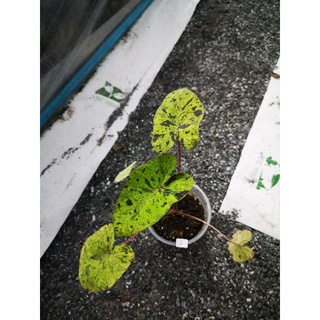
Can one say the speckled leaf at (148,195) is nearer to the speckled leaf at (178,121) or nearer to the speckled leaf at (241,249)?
the speckled leaf at (178,121)

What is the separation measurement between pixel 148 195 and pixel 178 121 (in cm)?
20

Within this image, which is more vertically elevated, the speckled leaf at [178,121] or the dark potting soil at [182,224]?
the speckled leaf at [178,121]

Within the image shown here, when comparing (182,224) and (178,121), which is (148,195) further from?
(182,224)

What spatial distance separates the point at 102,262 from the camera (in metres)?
0.79

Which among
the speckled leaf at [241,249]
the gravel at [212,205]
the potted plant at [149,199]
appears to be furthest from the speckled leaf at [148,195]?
A: the gravel at [212,205]

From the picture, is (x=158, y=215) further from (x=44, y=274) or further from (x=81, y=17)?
(x=81, y=17)

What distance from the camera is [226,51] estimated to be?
5.33 feet

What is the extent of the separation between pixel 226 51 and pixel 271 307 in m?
1.04

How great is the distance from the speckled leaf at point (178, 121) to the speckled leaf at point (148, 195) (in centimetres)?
5

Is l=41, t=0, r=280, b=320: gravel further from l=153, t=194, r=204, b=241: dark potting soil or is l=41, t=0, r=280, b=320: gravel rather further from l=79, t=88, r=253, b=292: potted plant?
l=79, t=88, r=253, b=292: potted plant

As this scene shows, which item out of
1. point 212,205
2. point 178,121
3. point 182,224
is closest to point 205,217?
point 182,224

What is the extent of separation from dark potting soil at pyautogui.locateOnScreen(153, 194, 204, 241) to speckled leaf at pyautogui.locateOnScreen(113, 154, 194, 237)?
1.00 feet

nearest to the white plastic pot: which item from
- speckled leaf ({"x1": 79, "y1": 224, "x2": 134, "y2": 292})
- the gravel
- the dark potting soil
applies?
the dark potting soil

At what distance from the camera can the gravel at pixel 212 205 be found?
1.16m
